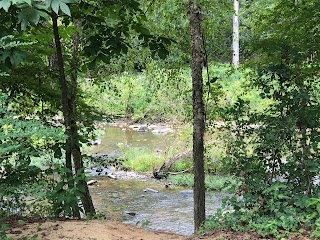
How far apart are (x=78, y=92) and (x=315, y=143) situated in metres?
3.30

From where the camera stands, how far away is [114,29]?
15.5 feet

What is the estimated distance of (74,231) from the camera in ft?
13.0

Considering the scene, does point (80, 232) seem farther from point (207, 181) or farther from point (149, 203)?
point (207, 181)

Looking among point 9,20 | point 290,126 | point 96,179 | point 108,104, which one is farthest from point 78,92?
point 108,104

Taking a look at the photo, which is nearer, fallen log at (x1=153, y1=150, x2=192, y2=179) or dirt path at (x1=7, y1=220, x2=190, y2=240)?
dirt path at (x1=7, y1=220, x2=190, y2=240)

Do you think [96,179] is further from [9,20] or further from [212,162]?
[9,20]

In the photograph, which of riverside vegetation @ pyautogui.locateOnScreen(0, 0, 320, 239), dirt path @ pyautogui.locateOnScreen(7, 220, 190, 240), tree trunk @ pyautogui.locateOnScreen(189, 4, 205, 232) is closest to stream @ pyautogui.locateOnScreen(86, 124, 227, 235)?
tree trunk @ pyautogui.locateOnScreen(189, 4, 205, 232)

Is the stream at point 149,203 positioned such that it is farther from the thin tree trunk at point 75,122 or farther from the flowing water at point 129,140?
the flowing water at point 129,140

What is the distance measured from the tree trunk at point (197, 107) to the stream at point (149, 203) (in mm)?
1257

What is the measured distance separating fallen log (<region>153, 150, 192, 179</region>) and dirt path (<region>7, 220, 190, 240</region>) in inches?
258

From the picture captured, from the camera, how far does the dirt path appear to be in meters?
3.82

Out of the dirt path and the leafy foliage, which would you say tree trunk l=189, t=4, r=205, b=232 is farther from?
the dirt path

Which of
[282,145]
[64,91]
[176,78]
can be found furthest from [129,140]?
[282,145]

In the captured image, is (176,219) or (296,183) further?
(176,219)
